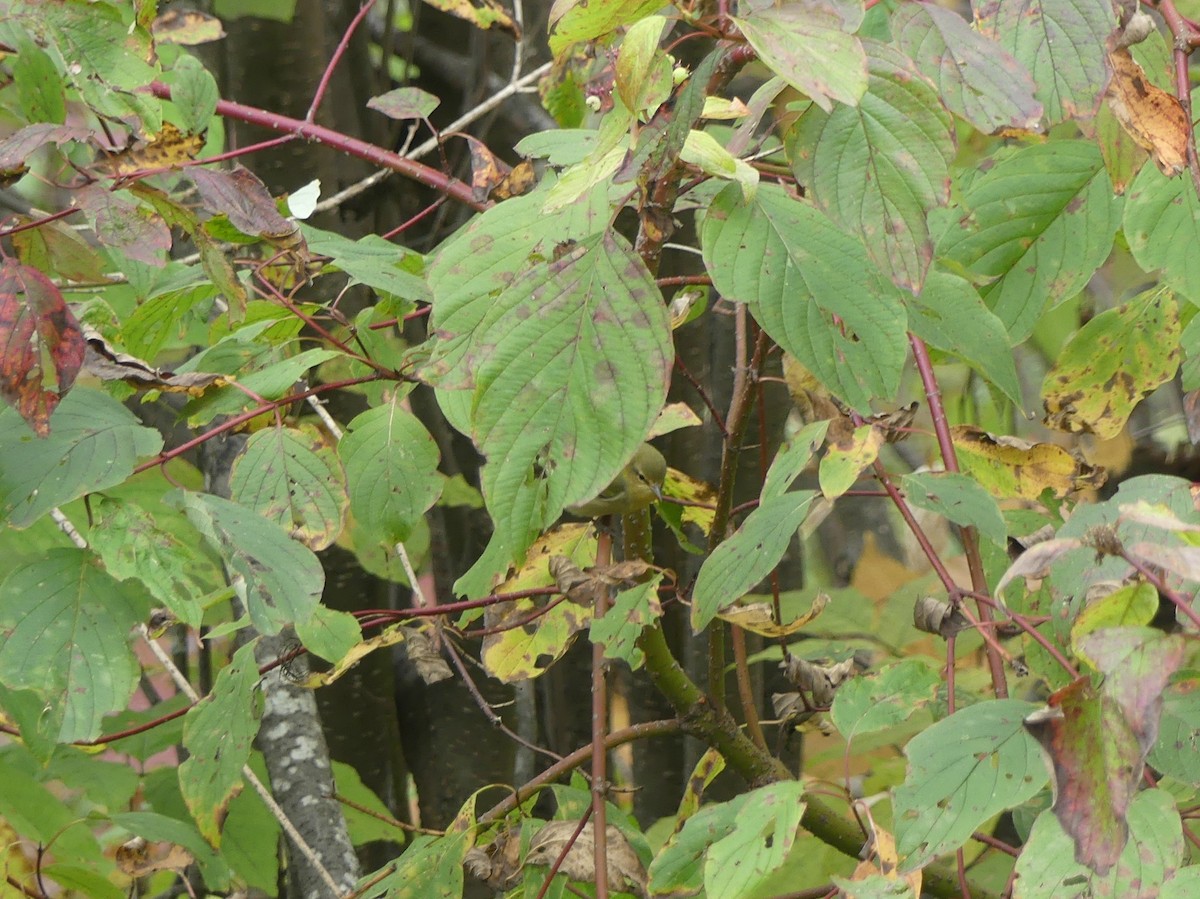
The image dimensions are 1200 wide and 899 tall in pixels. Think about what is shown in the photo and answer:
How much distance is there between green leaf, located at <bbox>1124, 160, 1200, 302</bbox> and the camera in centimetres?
80

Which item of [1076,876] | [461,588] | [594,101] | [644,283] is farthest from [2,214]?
[1076,876]

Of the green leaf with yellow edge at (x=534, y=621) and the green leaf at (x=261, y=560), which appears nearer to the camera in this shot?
the green leaf at (x=261, y=560)

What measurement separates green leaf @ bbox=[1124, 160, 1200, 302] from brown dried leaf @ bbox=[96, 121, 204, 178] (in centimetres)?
66

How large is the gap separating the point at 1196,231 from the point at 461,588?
61 centimetres

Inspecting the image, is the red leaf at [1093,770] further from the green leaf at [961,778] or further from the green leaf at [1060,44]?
the green leaf at [1060,44]

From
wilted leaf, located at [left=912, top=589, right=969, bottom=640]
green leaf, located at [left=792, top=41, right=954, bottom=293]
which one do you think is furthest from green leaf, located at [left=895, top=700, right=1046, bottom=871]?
green leaf, located at [left=792, top=41, right=954, bottom=293]

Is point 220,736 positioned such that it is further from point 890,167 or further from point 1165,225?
point 1165,225

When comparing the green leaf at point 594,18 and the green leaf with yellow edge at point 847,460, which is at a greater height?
the green leaf at point 594,18

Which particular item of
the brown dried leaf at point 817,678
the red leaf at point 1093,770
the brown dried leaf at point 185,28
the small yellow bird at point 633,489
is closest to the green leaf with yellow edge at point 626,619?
the small yellow bird at point 633,489

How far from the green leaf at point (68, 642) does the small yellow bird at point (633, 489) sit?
1.07ft

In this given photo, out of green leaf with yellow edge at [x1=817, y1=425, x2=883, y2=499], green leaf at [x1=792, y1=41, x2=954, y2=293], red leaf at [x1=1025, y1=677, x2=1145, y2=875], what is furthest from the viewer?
green leaf with yellow edge at [x1=817, y1=425, x2=883, y2=499]

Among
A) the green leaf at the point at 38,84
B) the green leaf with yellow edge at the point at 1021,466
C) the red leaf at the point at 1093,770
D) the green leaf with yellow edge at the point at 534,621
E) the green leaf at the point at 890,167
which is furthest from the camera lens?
the green leaf with yellow edge at the point at 534,621

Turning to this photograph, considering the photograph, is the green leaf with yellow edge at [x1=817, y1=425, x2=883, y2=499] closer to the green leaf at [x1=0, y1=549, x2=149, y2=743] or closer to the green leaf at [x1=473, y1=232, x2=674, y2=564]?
the green leaf at [x1=473, y1=232, x2=674, y2=564]

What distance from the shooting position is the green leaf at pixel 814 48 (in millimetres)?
506
